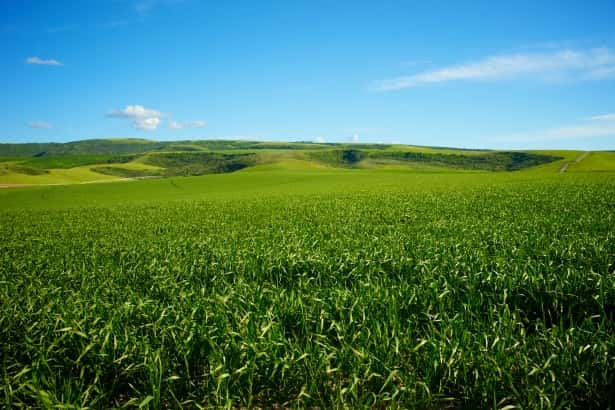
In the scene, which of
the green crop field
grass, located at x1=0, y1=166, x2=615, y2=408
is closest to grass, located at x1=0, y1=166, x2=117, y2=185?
the green crop field

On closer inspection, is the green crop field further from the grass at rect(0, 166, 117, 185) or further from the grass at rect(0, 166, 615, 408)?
the grass at rect(0, 166, 117, 185)

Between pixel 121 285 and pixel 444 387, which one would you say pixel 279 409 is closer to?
pixel 444 387

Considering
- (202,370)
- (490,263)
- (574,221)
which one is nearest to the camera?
(202,370)

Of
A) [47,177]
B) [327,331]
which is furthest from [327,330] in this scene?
[47,177]

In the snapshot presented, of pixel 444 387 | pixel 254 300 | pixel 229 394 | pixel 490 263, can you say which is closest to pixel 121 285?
pixel 254 300

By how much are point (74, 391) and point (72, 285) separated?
5.14 m

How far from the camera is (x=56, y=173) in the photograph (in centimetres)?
14188

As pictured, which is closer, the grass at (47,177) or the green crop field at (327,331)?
the green crop field at (327,331)

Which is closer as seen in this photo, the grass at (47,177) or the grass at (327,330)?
the grass at (327,330)

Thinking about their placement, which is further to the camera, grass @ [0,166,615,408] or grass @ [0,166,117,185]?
grass @ [0,166,117,185]

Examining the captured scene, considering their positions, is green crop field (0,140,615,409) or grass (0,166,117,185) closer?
green crop field (0,140,615,409)

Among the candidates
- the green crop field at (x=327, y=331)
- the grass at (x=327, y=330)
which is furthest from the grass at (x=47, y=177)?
the grass at (x=327, y=330)

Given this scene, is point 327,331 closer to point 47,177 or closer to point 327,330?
point 327,330

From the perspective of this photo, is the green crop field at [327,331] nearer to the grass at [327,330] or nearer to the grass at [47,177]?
the grass at [327,330]
